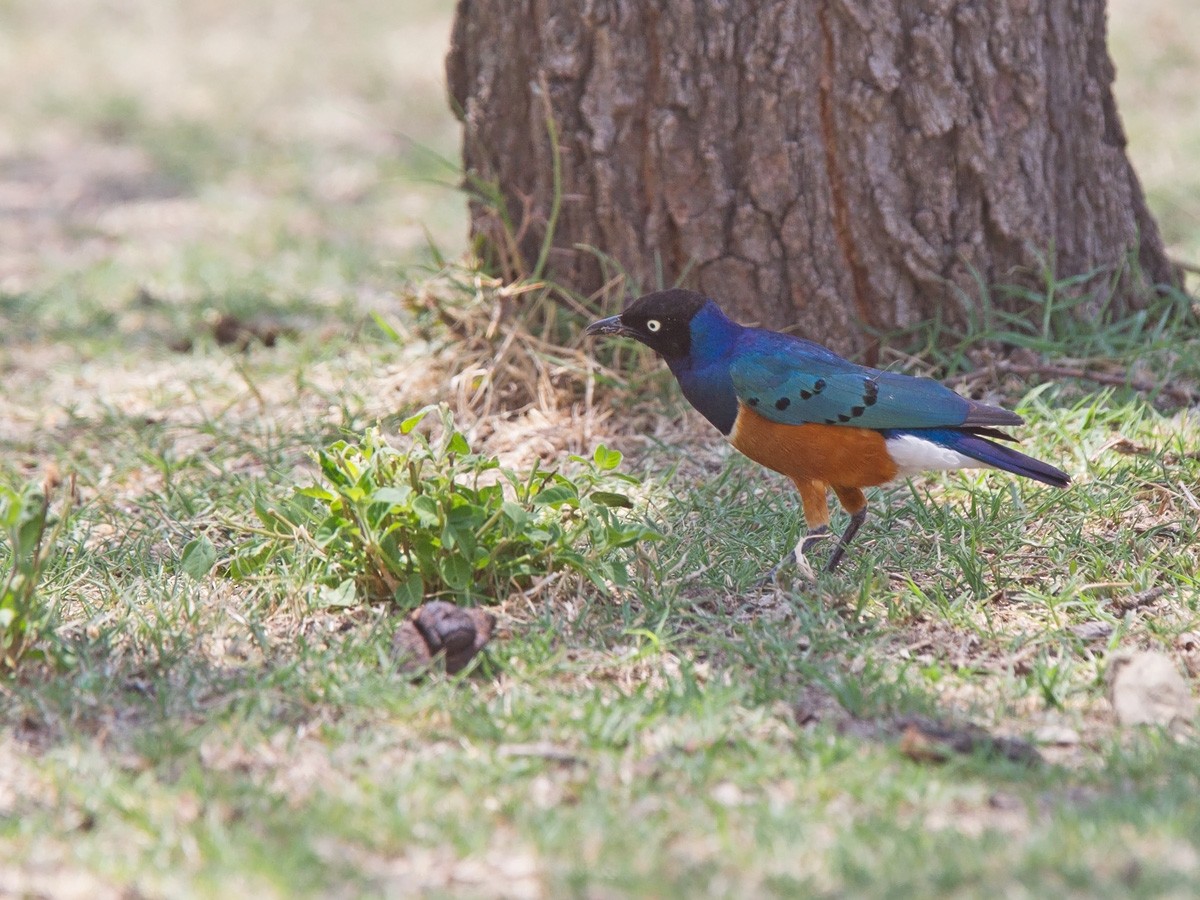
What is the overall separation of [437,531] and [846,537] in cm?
123

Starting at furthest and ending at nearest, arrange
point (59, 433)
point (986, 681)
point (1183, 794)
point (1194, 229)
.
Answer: point (1194, 229) < point (59, 433) < point (986, 681) < point (1183, 794)

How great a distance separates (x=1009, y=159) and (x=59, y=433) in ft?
12.4

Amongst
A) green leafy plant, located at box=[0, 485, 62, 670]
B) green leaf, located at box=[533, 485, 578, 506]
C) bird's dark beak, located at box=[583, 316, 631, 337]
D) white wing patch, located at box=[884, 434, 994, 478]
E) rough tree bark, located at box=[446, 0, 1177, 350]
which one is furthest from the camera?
rough tree bark, located at box=[446, 0, 1177, 350]

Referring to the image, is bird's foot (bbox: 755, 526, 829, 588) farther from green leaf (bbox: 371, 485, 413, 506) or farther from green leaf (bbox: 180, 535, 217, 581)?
green leaf (bbox: 180, 535, 217, 581)

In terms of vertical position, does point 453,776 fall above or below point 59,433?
above

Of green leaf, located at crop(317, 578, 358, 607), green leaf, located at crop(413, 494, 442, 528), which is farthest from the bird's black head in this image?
green leaf, located at crop(317, 578, 358, 607)

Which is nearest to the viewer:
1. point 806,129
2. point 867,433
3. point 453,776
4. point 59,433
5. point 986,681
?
point 453,776

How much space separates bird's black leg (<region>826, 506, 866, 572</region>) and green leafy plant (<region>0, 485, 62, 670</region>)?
2080mm

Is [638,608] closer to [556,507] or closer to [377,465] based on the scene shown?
[556,507]

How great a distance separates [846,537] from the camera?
12.9 feet

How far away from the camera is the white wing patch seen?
3.75m

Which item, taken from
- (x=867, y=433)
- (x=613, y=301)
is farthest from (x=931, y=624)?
(x=613, y=301)

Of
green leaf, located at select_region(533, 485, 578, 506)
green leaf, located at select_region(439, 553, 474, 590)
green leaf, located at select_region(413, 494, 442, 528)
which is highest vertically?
green leaf, located at select_region(533, 485, 578, 506)

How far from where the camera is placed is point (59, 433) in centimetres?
524
